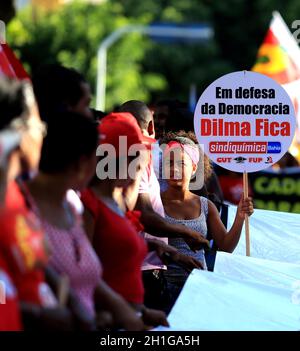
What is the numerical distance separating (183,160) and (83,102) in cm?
233

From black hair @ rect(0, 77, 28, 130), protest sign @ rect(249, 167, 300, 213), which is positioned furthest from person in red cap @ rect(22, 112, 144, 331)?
protest sign @ rect(249, 167, 300, 213)

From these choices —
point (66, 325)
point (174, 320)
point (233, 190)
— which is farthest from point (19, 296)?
point (233, 190)

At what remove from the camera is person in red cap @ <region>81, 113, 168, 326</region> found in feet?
18.5

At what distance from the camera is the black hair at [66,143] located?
4.95m

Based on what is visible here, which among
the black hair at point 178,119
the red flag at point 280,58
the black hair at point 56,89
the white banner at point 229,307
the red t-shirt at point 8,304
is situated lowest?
the white banner at point 229,307

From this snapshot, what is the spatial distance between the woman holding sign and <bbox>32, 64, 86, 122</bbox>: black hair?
2.24 metres

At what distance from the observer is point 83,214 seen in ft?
18.6

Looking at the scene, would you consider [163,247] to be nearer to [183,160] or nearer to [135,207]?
[135,207]

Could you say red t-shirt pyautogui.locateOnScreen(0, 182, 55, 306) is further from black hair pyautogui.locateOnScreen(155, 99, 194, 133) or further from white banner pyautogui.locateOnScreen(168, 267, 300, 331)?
black hair pyautogui.locateOnScreen(155, 99, 194, 133)

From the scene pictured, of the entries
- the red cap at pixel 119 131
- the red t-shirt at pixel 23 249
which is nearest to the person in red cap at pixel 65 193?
the red t-shirt at pixel 23 249

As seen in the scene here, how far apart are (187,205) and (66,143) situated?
130 inches

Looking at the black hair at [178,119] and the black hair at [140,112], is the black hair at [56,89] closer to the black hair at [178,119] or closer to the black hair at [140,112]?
the black hair at [140,112]

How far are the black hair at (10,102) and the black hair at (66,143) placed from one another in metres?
0.45

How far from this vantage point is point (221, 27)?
6322 cm
